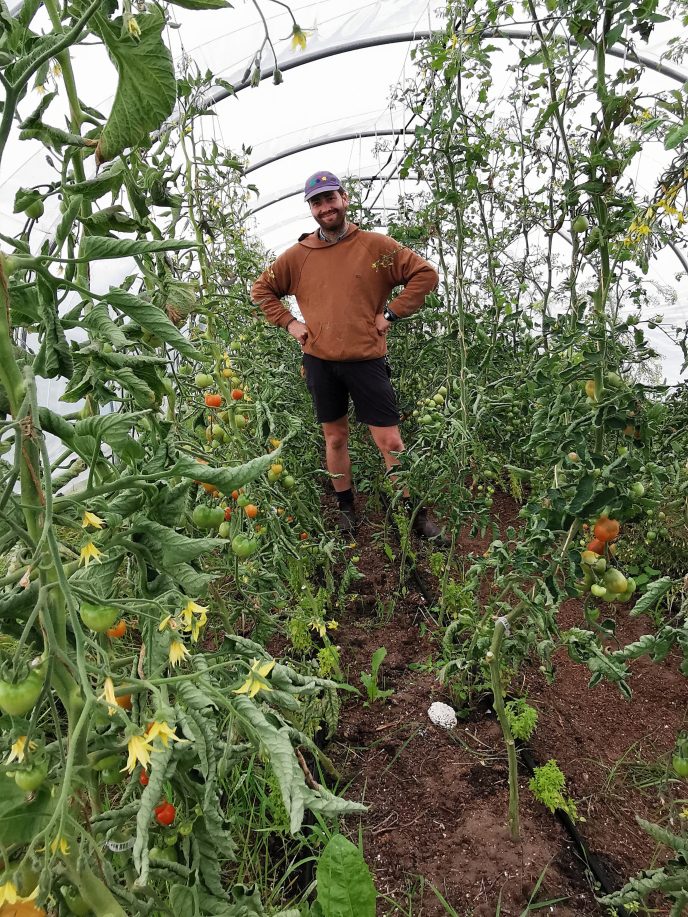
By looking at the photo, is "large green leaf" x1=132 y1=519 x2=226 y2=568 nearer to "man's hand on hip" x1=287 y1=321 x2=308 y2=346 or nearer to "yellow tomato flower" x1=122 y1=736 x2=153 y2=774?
"yellow tomato flower" x1=122 y1=736 x2=153 y2=774

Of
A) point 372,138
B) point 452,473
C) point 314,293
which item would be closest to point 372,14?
point 372,138

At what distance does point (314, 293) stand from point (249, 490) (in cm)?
145

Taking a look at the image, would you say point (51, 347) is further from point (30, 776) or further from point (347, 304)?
point (347, 304)

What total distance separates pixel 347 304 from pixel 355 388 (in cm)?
39

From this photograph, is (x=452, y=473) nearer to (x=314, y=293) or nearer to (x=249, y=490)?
(x=249, y=490)

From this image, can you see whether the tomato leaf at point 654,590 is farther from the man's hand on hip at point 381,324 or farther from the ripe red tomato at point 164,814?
the man's hand on hip at point 381,324

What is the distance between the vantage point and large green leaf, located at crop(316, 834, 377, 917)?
0.91 metres

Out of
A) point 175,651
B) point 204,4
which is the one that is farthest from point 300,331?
point 175,651

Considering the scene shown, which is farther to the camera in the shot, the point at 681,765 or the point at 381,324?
the point at 381,324

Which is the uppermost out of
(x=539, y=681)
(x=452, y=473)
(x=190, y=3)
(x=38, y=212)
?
(x=190, y=3)

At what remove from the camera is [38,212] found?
753 millimetres

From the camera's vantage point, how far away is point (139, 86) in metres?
0.55

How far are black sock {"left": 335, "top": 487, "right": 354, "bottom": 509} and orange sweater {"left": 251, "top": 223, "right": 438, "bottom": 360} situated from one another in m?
0.67

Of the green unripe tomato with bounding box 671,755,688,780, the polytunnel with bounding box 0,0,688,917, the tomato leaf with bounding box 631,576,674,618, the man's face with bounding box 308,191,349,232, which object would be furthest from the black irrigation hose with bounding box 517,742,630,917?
the man's face with bounding box 308,191,349,232
